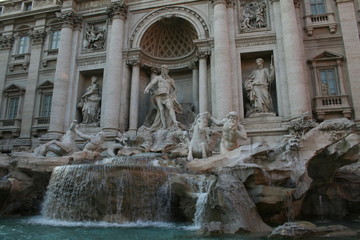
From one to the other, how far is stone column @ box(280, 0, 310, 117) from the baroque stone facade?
0.05m

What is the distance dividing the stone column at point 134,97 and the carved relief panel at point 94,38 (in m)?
2.71

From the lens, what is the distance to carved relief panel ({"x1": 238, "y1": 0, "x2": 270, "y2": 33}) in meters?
17.2

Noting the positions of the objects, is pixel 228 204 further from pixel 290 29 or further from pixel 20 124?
pixel 20 124

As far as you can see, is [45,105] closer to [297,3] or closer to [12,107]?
[12,107]

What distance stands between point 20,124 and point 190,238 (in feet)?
58.3

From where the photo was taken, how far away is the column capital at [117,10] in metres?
18.8

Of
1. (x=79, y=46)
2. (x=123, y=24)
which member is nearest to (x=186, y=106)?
(x=123, y=24)

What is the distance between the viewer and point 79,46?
19719 mm

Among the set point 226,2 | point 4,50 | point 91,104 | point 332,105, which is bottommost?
point 332,105

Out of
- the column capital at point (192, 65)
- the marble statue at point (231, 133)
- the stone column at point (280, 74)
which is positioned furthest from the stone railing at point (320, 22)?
the marble statue at point (231, 133)

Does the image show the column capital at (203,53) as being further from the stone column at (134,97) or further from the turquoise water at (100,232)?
the turquoise water at (100,232)

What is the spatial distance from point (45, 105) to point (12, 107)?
292 centimetres

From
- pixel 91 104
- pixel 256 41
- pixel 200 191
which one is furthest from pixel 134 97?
pixel 200 191

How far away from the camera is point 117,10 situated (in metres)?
18.8
